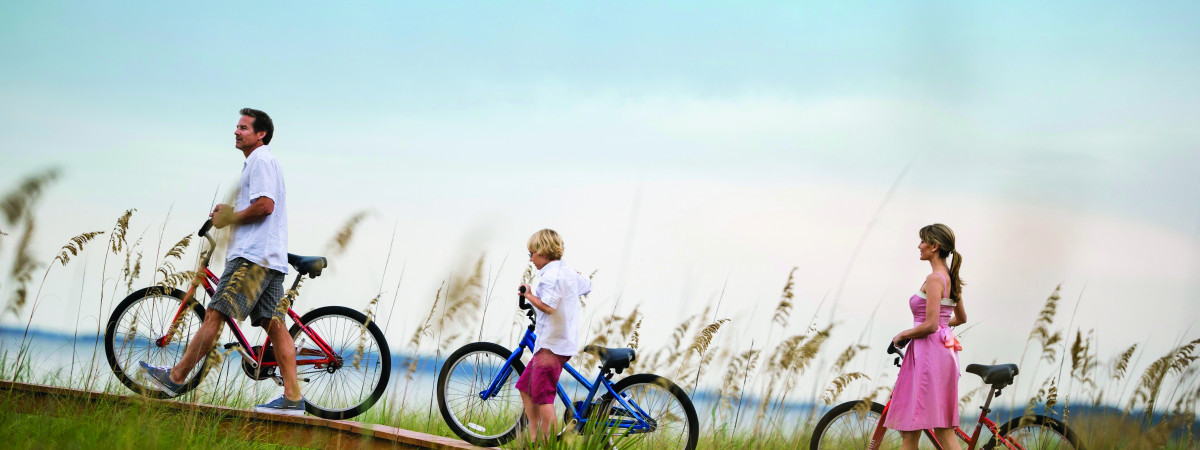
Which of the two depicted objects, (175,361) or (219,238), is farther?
(175,361)

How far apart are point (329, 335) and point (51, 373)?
1.85 m

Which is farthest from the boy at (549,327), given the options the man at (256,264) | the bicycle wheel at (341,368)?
the man at (256,264)

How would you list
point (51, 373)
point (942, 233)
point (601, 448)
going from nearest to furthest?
point (601, 448)
point (942, 233)
point (51, 373)

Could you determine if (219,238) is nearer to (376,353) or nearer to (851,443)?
(376,353)

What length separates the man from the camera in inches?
175

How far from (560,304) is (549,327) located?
0.47ft

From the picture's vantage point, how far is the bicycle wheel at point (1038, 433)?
453 cm

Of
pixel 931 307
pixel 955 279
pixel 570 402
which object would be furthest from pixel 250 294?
pixel 955 279

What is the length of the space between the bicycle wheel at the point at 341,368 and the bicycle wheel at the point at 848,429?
226 centimetres

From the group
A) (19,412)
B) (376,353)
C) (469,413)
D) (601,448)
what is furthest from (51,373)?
(601,448)

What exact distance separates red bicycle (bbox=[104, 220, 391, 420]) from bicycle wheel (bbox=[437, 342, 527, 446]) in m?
0.35

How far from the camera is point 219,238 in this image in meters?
4.44

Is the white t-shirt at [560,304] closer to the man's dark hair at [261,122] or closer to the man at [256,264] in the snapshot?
the man at [256,264]

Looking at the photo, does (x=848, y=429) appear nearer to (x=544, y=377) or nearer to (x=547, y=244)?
(x=544, y=377)
